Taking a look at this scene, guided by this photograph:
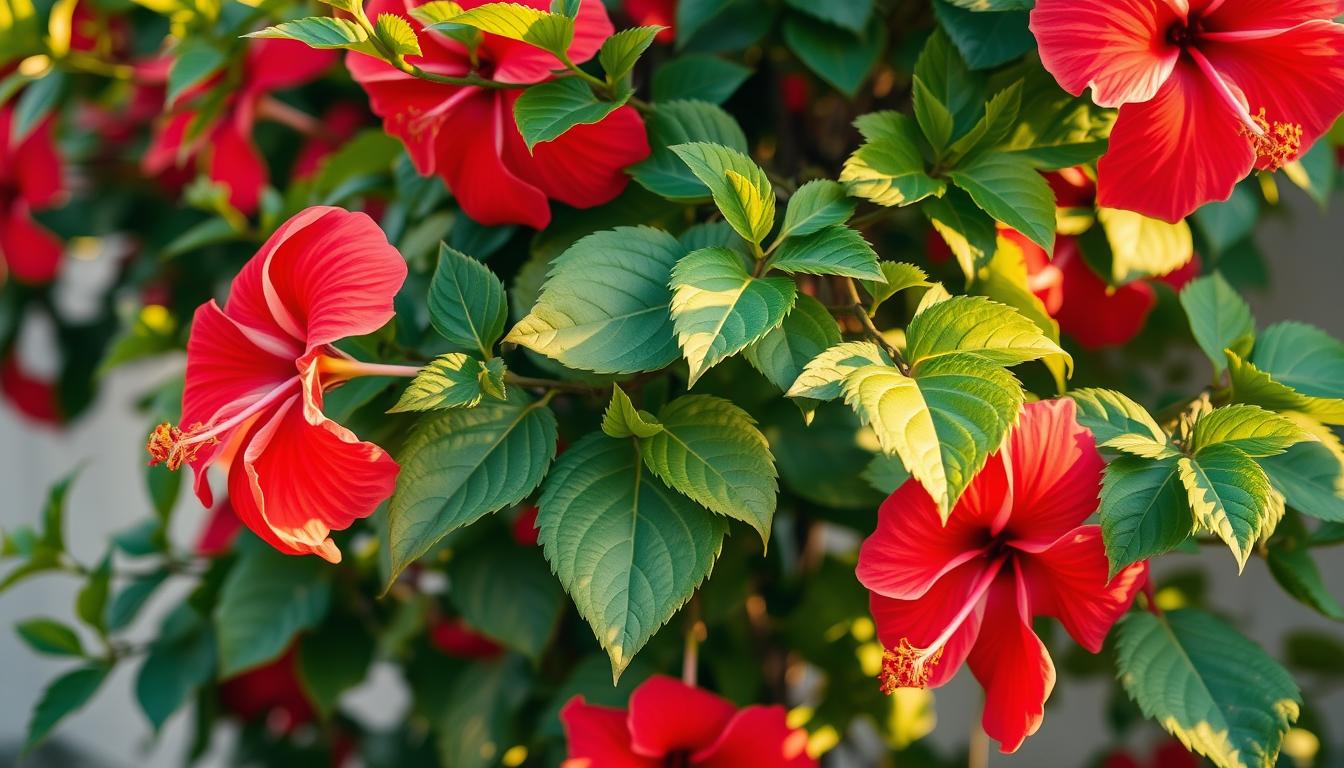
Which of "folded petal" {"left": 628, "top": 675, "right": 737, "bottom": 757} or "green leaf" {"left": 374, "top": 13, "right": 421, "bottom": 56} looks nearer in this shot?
"green leaf" {"left": 374, "top": 13, "right": 421, "bottom": 56}

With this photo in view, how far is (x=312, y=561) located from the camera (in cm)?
88

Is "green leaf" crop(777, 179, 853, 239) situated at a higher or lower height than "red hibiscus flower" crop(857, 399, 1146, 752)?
higher

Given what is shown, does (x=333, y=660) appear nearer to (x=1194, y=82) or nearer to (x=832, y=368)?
(x=832, y=368)

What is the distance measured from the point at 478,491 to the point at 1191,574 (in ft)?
2.66

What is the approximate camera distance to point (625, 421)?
564mm

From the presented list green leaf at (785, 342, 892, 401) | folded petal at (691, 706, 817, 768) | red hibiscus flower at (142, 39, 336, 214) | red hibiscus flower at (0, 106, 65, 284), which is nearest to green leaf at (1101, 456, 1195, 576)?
green leaf at (785, 342, 892, 401)

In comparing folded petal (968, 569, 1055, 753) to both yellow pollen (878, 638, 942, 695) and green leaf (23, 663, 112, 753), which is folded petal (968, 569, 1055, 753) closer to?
yellow pollen (878, 638, 942, 695)

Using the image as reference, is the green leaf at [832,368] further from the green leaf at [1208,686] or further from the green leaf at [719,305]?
the green leaf at [1208,686]

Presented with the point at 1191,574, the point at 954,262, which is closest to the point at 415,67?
the point at 954,262

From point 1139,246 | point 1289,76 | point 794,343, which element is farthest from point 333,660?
point 1289,76

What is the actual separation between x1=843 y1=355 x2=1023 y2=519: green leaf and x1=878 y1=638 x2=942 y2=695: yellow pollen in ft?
0.35

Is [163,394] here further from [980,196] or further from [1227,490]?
[1227,490]

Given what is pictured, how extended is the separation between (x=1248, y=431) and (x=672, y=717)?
0.34 metres

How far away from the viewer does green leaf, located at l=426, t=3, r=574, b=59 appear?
0.53 metres
